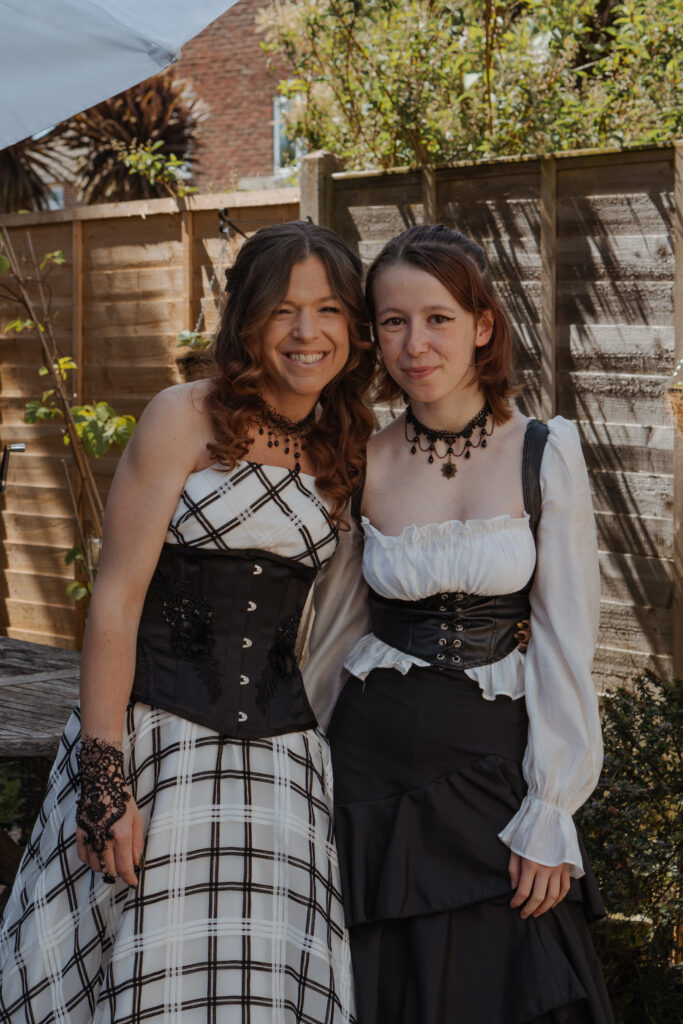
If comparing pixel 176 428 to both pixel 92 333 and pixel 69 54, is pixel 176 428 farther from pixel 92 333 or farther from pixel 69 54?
pixel 92 333

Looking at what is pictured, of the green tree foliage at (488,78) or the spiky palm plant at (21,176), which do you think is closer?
the green tree foliage at (488,78)

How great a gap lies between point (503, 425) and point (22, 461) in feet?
13.6

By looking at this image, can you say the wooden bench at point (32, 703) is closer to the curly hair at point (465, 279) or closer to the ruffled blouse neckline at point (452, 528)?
the ruffled blouse neckline at point (452, 528)

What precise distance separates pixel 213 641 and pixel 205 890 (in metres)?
0.40

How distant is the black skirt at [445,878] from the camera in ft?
5.87

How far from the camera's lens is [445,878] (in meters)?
1.84

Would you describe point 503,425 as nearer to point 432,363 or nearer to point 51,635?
point 432,363

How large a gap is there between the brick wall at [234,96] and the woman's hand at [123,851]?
12.6 m

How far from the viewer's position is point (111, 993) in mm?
1706

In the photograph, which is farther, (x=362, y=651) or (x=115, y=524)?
(x=362, y=651)

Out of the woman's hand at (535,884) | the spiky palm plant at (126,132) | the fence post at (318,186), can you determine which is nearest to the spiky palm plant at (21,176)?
the spiky palm plant at (126,132)

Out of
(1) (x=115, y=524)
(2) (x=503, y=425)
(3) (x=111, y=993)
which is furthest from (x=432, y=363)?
(3) (x=111, y=993)

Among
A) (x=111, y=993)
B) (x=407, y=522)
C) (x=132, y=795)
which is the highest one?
(x=407, y=522)

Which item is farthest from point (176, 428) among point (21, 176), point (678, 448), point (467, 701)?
point (21, 176)
